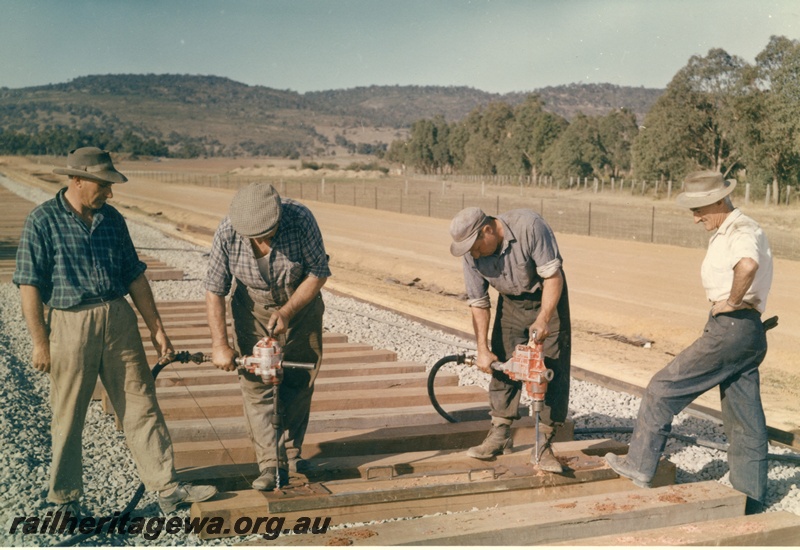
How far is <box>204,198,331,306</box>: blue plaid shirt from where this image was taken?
15.8 ft

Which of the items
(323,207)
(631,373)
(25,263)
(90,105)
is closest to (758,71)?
(323,207)

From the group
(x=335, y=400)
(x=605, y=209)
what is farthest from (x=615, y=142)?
(x=335, y=400)

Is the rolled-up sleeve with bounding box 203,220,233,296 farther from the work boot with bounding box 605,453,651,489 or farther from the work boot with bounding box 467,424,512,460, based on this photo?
the work boot with bounding box 605,453,651,489

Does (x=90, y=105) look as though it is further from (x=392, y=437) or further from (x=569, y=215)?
(x=392, y=437)

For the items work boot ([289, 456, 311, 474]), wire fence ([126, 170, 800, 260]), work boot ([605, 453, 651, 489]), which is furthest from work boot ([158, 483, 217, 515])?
wire fence ([126, 170, 800, 260])

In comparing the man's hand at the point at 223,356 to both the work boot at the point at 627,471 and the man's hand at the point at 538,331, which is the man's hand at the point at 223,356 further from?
the work boot at the point at 627,471

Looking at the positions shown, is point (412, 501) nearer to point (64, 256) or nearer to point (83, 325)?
point (83, 325)

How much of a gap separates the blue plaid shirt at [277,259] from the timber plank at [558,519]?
1393 millimetres

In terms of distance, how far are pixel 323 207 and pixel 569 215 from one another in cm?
1240

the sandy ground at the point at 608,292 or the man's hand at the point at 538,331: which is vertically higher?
the man's hand at the point at 538,331

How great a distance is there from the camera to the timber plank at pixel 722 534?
13.9 feet

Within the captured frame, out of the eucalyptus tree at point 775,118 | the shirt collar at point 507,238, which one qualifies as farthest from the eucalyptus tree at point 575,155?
the shirt collar at point 507,238

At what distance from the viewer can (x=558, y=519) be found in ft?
14.8

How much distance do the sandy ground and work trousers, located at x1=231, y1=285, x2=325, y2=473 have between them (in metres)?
4.96
